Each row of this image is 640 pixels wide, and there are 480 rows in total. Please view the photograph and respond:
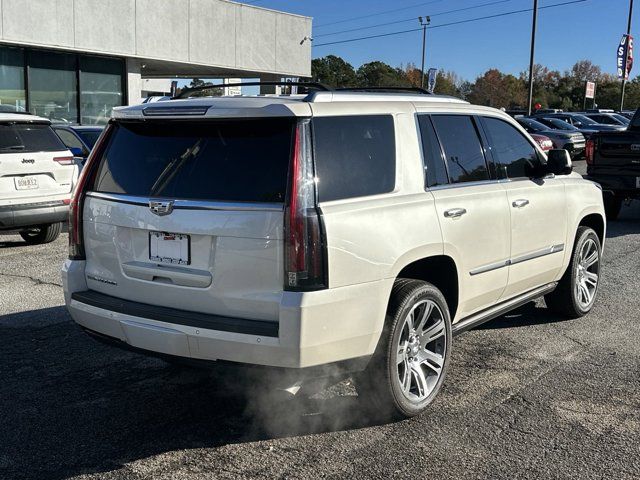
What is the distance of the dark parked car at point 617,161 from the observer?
39.1 ft

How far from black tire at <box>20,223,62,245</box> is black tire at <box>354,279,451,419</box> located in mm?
7384

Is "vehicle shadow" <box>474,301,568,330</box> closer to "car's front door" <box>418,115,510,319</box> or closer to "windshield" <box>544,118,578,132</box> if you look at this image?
"car's front door" <box>418,115,510,319</box>

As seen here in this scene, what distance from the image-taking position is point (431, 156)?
4648 mm

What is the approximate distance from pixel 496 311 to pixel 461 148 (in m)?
1.22

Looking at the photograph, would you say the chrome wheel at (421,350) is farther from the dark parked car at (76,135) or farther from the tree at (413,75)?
the tree at (413,75)

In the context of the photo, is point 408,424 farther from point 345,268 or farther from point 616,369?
point 616,369

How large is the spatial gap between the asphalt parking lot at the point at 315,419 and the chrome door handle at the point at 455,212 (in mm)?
1151

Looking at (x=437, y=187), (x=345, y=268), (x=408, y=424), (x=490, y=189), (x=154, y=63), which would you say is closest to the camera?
(x=345, y=268)

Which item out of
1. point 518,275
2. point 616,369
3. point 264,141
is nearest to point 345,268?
point 264,141

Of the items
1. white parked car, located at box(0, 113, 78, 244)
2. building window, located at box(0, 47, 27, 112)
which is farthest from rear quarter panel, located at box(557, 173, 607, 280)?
building window, located at box(0, 47, 27, 112)

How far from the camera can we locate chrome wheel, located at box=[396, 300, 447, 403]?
4301mm

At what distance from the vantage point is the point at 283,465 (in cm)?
376

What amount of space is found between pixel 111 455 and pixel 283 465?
2.97 ft

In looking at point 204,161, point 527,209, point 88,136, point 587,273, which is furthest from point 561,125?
point 204,161
